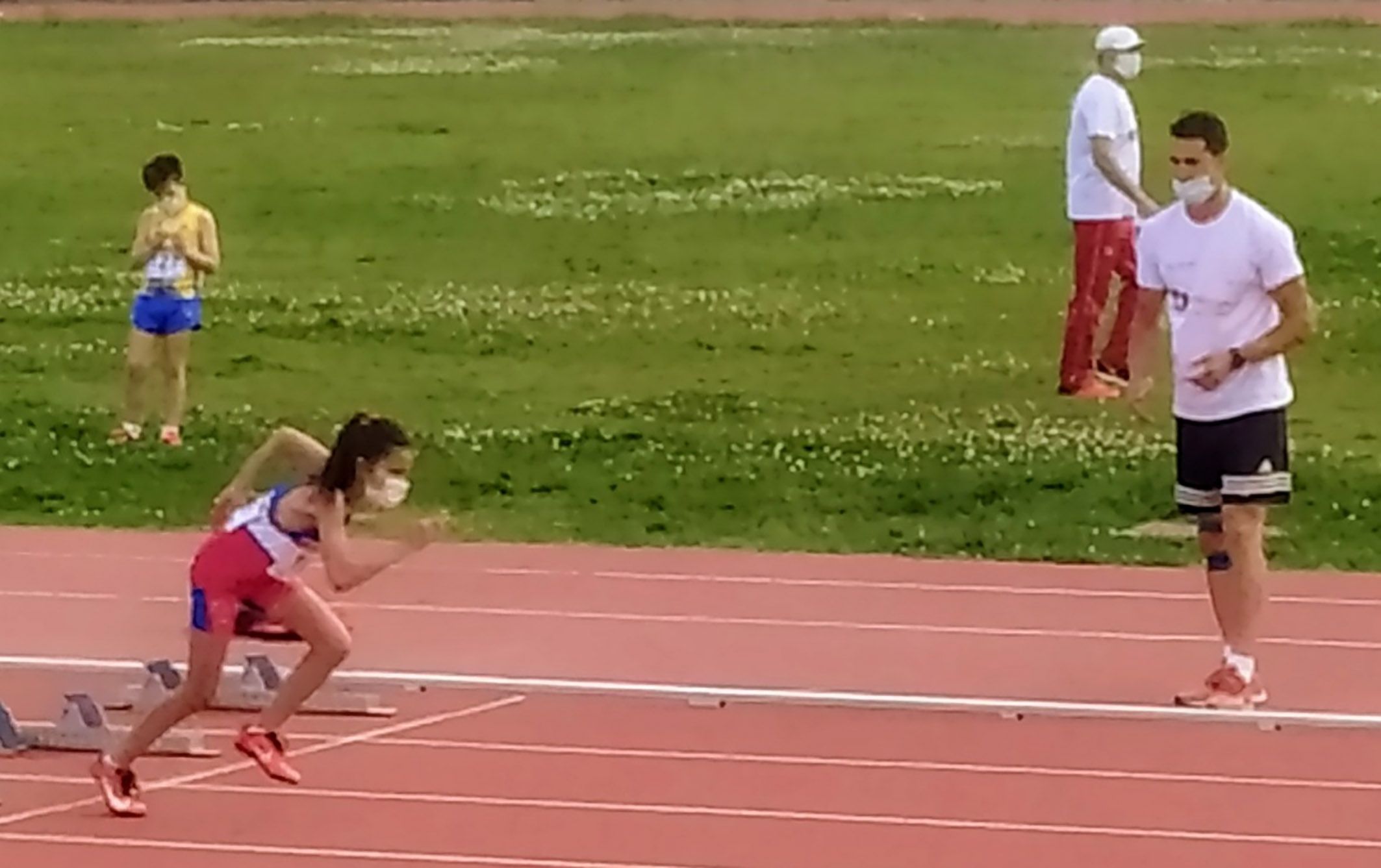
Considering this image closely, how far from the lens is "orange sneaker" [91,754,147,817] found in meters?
7.58

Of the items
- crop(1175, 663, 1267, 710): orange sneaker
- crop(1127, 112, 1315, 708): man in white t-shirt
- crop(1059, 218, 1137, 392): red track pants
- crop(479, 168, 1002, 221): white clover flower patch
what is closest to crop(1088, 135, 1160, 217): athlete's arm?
crop(1059, 218, 1137, 392): red track pants

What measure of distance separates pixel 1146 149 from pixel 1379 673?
16.8 metres

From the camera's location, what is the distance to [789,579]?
11.0m

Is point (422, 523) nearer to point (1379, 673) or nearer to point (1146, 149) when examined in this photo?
point (1379, 673)

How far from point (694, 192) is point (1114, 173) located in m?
11.2

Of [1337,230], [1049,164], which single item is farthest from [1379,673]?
[1049,164]

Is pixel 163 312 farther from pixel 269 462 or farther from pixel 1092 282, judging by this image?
pixel 269 462

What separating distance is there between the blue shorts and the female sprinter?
6064mm

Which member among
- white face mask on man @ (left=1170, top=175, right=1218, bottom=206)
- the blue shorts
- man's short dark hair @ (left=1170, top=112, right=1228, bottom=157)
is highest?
man's short dark hair @ (left=1170, top=112, right=1228, bottom=157)

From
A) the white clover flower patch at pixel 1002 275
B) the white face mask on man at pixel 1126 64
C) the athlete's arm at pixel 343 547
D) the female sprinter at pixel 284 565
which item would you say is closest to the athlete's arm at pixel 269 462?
the female sprinter at pixel 284 565

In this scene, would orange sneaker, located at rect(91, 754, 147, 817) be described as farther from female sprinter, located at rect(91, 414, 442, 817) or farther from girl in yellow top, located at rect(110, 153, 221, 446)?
girl in yellow top, located at rect(110, 153, 221, 446)

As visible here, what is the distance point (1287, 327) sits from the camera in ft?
27.7

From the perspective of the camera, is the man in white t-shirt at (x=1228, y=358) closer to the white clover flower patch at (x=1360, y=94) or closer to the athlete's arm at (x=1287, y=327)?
the athlete's arm at (x=1287, y=327)

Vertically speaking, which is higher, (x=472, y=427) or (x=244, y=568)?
(x=244, y=568)
